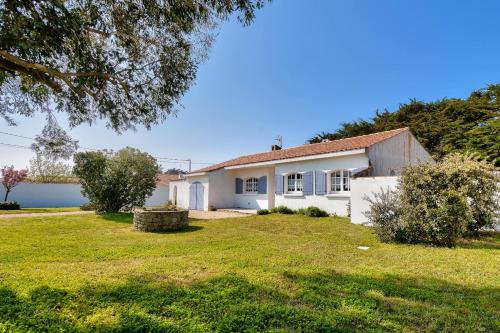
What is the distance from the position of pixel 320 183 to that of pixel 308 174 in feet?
3.63

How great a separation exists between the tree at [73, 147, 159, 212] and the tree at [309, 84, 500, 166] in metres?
21.0

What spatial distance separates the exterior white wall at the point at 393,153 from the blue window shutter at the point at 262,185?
27.5 ft

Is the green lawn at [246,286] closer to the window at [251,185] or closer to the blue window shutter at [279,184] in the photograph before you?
the blue window shutter at [279,184]

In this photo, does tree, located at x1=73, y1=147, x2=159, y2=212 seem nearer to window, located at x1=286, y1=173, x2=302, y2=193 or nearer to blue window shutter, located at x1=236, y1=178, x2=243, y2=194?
blue window shutter, located at x1=236, y1=178, x2=243, y2=194

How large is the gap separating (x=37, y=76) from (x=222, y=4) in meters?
3.82

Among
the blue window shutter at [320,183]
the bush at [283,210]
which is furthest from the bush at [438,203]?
the bush at [283,210]

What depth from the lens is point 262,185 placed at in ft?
72.0

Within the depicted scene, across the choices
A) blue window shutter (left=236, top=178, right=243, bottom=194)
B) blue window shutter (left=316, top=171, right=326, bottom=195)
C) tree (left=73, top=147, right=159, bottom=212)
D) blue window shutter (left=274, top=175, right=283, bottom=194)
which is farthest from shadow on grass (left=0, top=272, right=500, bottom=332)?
blue window shutter (left=236, top=178, right=243, bottom=194)

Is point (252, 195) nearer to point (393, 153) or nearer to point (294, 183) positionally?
→ point (294, 183)

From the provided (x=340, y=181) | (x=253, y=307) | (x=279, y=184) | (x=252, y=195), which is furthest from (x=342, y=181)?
(x=253, y=307)

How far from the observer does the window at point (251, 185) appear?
22.8 m

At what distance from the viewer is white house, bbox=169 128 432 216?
1605cm

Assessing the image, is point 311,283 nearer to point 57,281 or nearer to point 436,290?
point 436,290

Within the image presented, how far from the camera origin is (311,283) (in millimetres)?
5281
